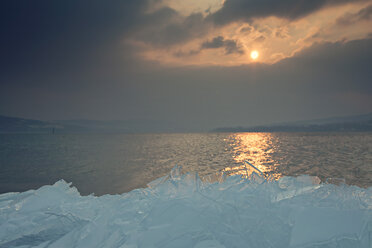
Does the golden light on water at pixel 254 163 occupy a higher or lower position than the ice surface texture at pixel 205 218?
lower

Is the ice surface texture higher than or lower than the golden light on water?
higher

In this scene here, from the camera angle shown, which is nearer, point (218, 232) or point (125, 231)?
point (218, 232)

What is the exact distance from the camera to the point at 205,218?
321 centimetres

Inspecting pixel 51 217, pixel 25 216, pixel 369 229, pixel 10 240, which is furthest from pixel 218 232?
pixel 25 216

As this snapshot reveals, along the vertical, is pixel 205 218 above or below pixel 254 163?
above

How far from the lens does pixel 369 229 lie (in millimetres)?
2756

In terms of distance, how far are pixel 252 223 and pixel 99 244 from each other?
217cm

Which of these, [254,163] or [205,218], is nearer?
[205,218]

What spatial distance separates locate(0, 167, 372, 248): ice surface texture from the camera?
2848 mm

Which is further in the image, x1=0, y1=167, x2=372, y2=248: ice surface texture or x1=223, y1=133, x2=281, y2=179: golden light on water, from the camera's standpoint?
x1=223, y1=133, x2=281, y2=179: golden light on water

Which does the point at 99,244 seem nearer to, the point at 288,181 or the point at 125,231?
the point at 125,231

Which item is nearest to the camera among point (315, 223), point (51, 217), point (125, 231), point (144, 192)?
point (315, 223)

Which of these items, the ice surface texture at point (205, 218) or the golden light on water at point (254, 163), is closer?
the ice surface texture at point (205, 218)

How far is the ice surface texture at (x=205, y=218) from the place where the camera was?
2.85 metres
